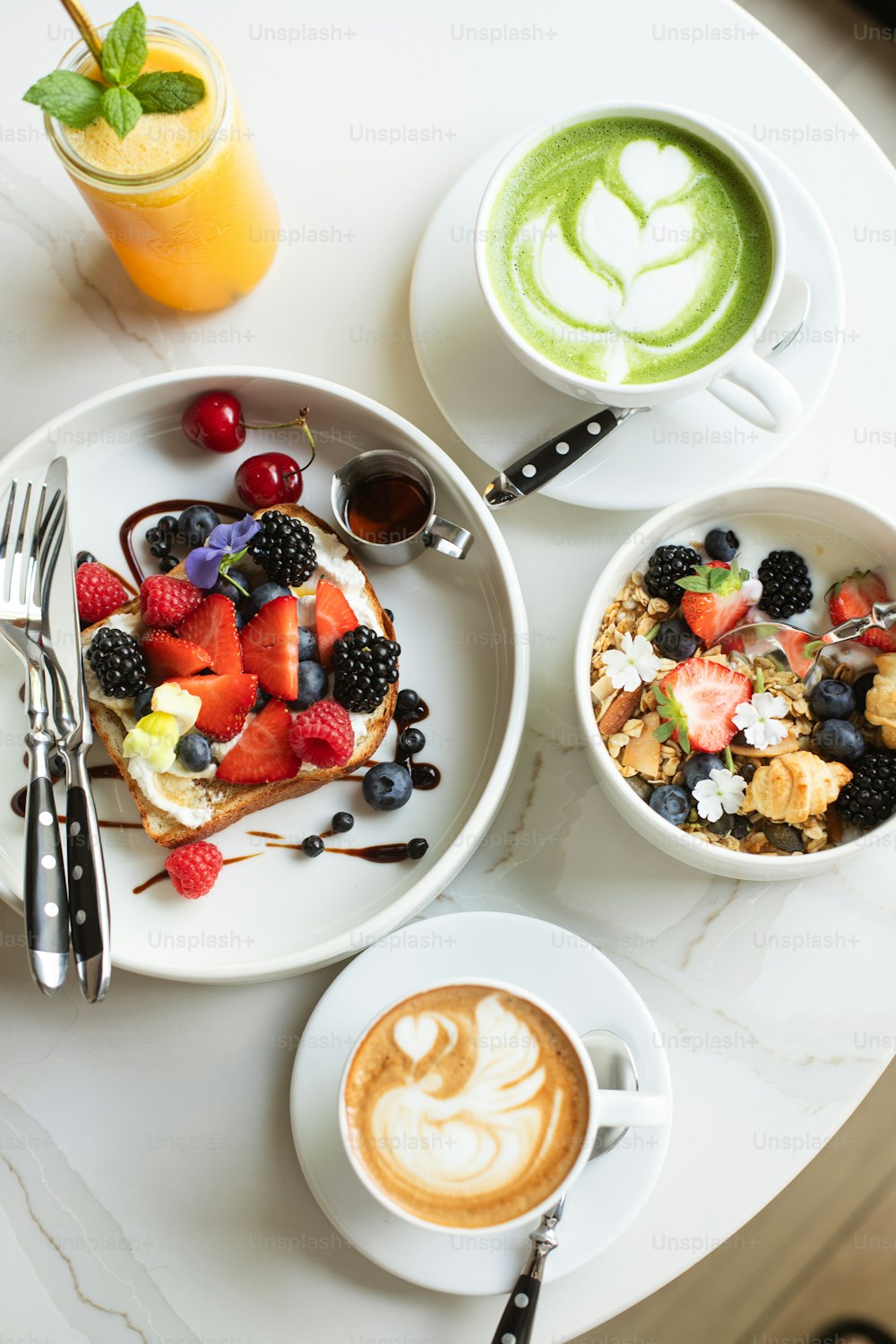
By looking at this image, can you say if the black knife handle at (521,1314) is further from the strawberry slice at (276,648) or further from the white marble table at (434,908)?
the strawberry slice at (276,648)

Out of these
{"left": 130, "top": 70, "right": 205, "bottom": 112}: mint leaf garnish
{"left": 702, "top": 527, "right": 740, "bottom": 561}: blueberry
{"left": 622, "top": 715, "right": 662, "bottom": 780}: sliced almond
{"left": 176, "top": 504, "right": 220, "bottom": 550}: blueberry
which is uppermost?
{"left": 130, "top": 70, "right": 205, "bottom": 112}: mint leaf garnish

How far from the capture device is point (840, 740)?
4.72ft

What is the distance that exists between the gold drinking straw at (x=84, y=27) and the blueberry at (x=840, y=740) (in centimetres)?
136

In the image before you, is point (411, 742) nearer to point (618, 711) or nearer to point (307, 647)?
point (307, 647)

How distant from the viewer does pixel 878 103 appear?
7.92 ft

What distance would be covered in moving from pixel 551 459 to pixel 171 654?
2.12 ft

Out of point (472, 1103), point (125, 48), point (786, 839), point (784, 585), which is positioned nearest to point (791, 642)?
point (784, 585)

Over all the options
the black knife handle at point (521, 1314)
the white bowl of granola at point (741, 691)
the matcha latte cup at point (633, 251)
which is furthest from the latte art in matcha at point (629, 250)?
the black knife handle at point (521, 1314)

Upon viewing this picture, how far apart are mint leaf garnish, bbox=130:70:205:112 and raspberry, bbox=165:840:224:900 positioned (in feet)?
3.46

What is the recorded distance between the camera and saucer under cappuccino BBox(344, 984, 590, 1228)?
1288mm

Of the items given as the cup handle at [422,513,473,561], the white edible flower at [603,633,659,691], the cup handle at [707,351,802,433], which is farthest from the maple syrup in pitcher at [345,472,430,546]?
the cup handle at [707,351,802,433]

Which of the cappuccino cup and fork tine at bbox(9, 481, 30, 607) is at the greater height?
fork tine at bbox(9, 481, 30, 607)

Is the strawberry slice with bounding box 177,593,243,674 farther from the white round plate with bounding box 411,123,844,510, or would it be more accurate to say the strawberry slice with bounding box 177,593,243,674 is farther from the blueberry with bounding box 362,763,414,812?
the white round plate with bounding box 411,123,844,510

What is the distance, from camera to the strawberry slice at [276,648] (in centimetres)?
152
